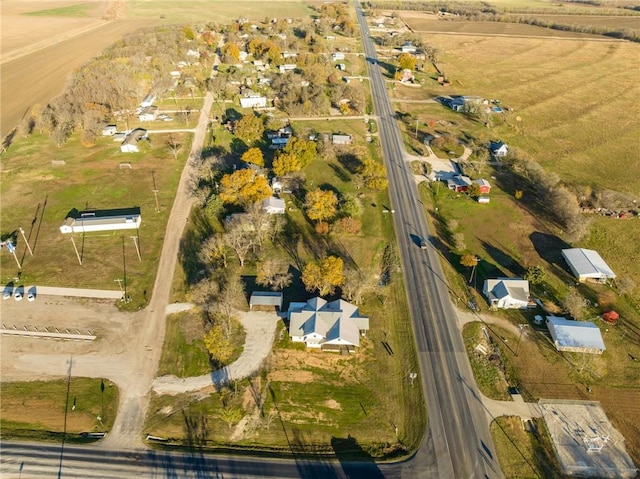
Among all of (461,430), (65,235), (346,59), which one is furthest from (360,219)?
(346,59)

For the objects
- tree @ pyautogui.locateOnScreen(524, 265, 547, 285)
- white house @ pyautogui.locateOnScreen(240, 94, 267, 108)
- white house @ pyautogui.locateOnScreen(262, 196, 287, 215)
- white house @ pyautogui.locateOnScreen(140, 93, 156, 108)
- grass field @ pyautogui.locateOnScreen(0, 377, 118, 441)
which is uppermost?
white house @ pyautogui.locateOnScreen(240, 94, 267, 108)

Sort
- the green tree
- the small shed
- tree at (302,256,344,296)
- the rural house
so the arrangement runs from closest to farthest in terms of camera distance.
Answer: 1. tree at (302,256,344,296)
2. the small shed
3. the green tree
4. the rural house

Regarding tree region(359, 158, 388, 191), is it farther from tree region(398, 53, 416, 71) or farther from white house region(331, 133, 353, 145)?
tree region(398, 53, 416, 71)

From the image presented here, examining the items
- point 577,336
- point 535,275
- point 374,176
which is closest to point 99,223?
point 374,176

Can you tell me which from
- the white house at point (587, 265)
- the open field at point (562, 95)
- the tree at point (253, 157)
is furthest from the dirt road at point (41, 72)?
the white house at point (587, 265)

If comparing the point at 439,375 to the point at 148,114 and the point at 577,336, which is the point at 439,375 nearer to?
the point at 577,336

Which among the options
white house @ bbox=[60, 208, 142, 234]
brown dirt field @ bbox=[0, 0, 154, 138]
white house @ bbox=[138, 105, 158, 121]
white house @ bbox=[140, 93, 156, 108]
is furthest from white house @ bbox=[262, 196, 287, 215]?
brown dirt field @ bbox=[0, 0, 154, 138]

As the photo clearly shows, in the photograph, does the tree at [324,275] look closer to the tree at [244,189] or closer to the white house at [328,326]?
the white house at [328,326]

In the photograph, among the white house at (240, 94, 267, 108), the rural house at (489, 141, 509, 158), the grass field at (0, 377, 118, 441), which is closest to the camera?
the grass field at (0, 377, 118, 441)
